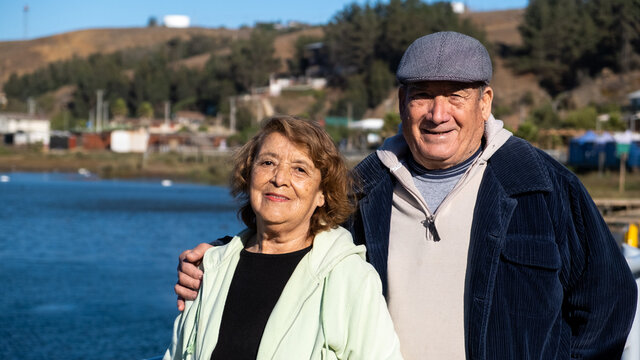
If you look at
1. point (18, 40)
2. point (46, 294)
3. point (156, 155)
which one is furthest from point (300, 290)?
point (18, 40)

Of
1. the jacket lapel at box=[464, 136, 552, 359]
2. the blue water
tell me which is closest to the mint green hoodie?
the jacket lapel at box=[464, 136, 552, 359]

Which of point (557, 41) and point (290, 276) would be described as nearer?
point (290, 276)

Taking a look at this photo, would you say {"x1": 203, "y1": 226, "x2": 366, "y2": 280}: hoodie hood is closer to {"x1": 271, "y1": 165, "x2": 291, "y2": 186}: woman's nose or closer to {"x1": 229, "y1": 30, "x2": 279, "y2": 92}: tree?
{"x1": 271, "y1": 165, "x2": 291, "y2": 186}: woman's nose

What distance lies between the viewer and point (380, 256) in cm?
276

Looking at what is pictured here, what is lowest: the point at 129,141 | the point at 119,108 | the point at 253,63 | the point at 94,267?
the point at 94,267

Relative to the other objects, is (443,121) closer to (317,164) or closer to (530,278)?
(317,164)

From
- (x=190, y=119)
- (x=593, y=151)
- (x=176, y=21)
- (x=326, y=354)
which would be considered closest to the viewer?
(x=326, y=354)

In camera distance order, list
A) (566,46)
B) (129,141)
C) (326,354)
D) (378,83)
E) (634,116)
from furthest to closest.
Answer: (378,83)
(566,46)
(129,141)
(634,116)
(326,354)

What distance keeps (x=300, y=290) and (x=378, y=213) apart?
0.49 meters

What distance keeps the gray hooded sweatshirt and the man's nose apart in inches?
7.8

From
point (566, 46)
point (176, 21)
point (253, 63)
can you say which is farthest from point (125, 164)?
point (176, 21)

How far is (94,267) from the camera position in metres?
19.0

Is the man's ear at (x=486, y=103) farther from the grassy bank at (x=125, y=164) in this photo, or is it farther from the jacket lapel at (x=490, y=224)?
the grassy bank at (x=125, y=164)

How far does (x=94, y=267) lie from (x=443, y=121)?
17.4 m
